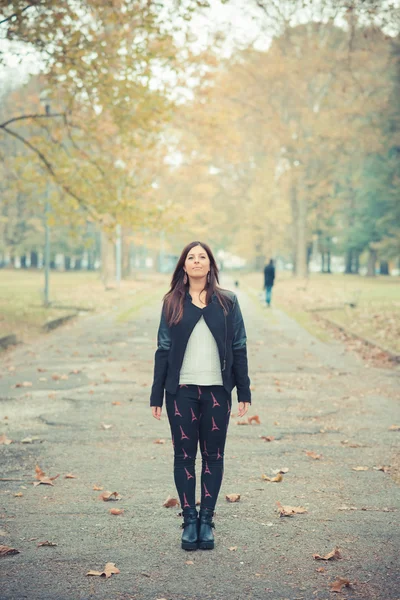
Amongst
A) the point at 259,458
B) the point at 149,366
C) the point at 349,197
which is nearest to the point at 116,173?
the point at 149,366

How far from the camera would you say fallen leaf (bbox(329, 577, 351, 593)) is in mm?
4184

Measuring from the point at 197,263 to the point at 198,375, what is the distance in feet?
2.23

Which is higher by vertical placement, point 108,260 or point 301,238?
point 301,238

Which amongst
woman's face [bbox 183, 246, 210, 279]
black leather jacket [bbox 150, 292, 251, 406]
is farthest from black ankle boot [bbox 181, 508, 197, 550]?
woman's face [bbox 183, 246, 210, 279]

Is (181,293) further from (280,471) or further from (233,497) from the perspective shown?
(280,471)

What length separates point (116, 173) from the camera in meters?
21.4

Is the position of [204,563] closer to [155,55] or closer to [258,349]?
[258,349]

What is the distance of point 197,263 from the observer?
16.4ft

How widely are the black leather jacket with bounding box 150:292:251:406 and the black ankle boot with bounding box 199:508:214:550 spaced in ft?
2.34

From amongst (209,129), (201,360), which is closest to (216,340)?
(201,360)

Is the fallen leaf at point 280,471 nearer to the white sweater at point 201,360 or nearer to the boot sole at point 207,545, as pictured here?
the boot sole at point 207,545

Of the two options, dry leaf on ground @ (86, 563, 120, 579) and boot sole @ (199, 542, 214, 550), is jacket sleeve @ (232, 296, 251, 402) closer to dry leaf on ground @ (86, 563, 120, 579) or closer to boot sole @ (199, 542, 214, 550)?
boot sole @ (199, 542, 214, 550)

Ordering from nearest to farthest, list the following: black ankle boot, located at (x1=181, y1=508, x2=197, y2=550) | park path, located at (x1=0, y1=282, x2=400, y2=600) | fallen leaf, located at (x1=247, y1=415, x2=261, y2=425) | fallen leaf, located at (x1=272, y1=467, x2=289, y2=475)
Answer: park path, located at (x1=0, y1=282, x2=400, y2=600), black ankle boot, located at (x1=181, y1=508, x2=197, y2=550), fallen leaf, located at (x1=272, y1=467, x2=289, y2=475), fallen leaf, located at (x1=247, y1=415, x2=261, y2=425)

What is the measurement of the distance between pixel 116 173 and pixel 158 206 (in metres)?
1.61
